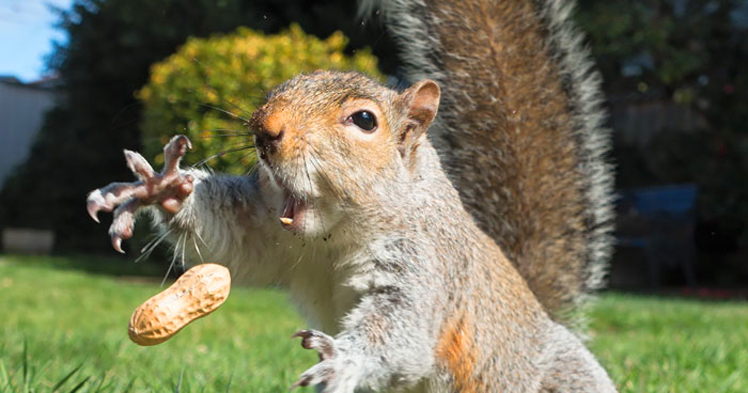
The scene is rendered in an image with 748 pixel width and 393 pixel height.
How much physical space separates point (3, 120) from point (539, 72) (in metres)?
9.74

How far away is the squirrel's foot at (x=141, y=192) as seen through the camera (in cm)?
116

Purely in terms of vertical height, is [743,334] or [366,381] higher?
[366,381]

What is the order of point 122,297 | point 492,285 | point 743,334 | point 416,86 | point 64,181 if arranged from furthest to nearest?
point 64,181
point 122,297
point 743,334
point 492,285
point 416,86

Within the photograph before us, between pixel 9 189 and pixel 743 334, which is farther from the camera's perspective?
pixel 9 189

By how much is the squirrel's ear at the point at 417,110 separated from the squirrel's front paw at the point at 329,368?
0.39m

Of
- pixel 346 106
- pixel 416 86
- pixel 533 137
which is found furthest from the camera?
pixel 533 137

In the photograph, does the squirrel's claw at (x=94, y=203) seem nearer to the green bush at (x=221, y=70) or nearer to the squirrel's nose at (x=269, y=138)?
the squirrel's nose at (x=269, y=138)

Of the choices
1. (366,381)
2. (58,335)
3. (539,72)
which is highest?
(539,72)

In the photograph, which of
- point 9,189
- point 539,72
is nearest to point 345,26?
point 9,189

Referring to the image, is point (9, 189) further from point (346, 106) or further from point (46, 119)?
point (346, 106)

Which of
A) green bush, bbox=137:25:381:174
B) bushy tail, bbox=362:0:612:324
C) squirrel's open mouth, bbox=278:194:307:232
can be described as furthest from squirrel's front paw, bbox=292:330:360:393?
green bush, bbox=137:25:381:174

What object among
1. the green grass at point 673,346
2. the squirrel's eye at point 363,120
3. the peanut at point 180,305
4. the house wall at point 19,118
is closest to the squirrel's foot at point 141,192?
the peanut at point 180,305

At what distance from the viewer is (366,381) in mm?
1069

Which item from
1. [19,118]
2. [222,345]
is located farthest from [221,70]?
[19,118]
